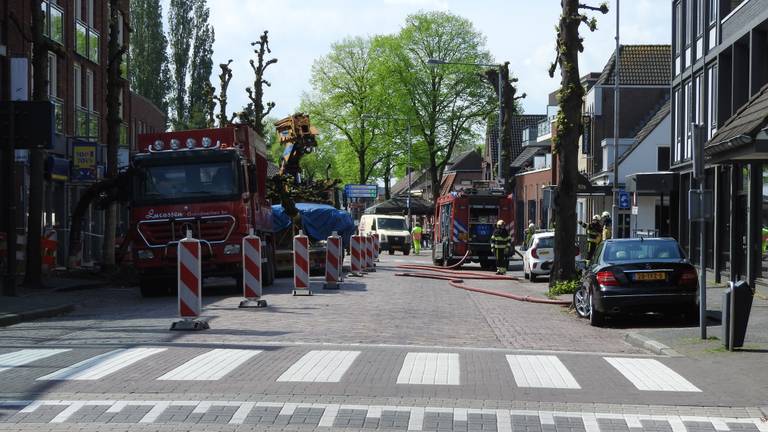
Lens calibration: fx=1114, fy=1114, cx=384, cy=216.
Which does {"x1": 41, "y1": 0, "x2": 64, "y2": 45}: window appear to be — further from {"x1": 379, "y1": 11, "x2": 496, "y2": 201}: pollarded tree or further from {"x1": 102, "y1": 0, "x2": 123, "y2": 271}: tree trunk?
{"x1": 379, "y1": 11, "x2": 496, "y2": 201}: pollarded tree

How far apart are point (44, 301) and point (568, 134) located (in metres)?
Result: 11.6

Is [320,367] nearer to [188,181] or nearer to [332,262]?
[188,181]

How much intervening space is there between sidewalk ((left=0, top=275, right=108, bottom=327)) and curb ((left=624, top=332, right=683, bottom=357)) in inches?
359

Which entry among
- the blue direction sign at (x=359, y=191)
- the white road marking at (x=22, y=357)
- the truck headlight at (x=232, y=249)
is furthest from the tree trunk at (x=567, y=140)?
the blue direction sign at (x=359, y=191)

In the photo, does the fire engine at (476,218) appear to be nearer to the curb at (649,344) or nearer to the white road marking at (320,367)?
the curb at (649,344)

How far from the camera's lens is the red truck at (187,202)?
22703mm

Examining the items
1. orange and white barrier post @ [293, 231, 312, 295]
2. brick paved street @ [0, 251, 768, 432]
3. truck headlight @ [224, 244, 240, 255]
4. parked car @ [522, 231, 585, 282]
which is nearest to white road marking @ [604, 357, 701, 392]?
brick paved street @ [0, 251, 768, 432]

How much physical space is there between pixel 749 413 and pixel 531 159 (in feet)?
250

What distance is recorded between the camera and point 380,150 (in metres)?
78.2

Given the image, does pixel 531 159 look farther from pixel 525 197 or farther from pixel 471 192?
pixel 471 192

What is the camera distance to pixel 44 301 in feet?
66.4

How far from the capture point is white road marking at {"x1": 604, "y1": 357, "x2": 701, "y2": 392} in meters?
10.3

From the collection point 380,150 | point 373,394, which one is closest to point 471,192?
point 373,394

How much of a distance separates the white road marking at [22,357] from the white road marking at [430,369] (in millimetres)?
3850
